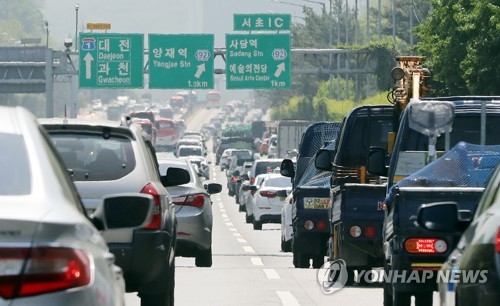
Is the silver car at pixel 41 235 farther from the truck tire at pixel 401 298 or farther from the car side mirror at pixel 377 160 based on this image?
the car side mirror at pixel 377 160

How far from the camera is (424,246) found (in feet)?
40.1

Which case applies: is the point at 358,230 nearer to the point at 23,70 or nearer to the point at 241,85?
the point at 241,85

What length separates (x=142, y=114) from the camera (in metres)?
122

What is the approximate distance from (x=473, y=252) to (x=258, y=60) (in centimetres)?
5557

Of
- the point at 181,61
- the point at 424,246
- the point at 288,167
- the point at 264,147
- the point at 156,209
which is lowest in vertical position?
the point at 264,147

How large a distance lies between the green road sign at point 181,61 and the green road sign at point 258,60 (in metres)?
1.02

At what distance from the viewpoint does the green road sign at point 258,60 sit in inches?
2435

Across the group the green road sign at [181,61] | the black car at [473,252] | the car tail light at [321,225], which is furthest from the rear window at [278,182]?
the black car at [473,252]

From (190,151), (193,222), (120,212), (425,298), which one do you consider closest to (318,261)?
(193,222)

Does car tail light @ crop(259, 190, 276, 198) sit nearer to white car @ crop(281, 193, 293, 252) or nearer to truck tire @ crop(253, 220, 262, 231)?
truck tire @ crop(253, 220, 262, 231)

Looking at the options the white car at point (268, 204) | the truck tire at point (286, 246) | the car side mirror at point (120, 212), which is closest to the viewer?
the car side mirror at point (120, 212)

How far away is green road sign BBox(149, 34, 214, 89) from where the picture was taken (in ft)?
202

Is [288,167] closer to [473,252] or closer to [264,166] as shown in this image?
[473,252]

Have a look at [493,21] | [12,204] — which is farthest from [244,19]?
[12,204]
